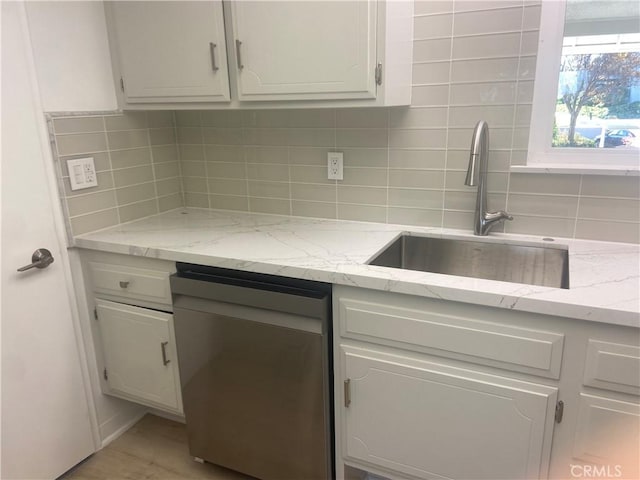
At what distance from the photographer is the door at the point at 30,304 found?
1544mm

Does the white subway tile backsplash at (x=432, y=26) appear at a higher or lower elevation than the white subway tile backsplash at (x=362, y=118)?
higher

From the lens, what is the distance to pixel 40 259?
5.44ft

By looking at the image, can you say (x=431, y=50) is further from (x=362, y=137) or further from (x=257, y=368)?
(x=257, y=368)

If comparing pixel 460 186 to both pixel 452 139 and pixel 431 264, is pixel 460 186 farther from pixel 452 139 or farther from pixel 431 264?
pixel 431 264

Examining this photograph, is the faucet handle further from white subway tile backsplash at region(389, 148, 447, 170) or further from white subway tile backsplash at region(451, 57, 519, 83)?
white subway tile backsplash at region(451, 57, 519, 83)

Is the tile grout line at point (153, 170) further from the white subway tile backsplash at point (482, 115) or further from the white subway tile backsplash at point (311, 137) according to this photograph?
the white subway tile backsplash at point (482, 115)

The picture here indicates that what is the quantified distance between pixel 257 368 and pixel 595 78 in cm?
151

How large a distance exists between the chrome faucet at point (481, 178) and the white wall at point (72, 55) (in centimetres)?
145

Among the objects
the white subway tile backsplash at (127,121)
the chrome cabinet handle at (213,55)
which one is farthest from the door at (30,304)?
the chrome cabinet handle at (213,55)

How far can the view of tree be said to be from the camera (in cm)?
152

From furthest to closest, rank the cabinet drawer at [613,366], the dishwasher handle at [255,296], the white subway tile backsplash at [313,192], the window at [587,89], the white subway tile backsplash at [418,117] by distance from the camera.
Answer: the white subway tile backsplash at [313,192] → the white subway tile backsplash at [418,117] → the window at [587,89] → the dishwasher handle at [255,296] → the cabinet drawer at [613,366]

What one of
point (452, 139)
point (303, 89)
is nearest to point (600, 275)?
point (452, 139)

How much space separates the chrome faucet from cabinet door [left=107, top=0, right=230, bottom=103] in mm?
901

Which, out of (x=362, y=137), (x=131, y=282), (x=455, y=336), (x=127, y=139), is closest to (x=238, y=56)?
(x=362, y=137)
